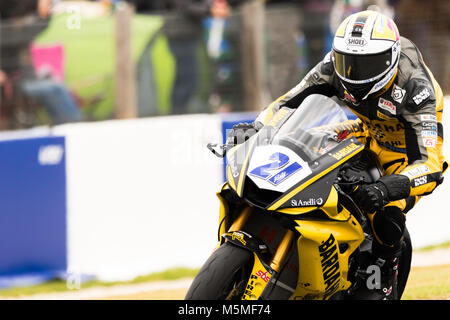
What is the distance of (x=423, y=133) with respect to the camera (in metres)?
5.61

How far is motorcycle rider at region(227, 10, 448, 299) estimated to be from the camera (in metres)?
5.50

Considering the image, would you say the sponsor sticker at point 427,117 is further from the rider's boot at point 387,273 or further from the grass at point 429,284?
the grass at point 429,284

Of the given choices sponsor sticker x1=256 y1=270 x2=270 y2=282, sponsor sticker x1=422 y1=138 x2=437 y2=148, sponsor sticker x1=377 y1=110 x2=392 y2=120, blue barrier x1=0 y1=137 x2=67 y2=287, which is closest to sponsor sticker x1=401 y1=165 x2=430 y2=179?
sponsor sticker x1=422 y1=138 x2=437 y2=148

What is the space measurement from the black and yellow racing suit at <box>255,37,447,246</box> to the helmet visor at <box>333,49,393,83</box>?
165mm

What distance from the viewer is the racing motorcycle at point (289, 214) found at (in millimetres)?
5016

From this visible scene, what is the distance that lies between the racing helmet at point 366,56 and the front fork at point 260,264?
109 cm

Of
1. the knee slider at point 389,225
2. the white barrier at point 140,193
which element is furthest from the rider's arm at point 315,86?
the white barrier at point 140,193

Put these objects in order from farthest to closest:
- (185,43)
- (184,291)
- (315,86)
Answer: (185,43) → (184,291) → (315,86)

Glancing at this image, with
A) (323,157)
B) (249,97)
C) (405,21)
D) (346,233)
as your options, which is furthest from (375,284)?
(405,21)

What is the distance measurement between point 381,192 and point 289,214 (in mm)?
576

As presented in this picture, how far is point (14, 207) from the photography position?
31.4 feet

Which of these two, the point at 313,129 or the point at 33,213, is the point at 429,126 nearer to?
the point at 313,129

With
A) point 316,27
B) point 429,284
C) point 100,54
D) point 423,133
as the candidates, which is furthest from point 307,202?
point 316,27
